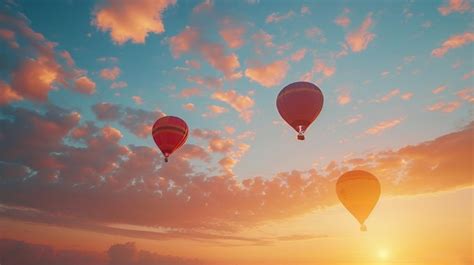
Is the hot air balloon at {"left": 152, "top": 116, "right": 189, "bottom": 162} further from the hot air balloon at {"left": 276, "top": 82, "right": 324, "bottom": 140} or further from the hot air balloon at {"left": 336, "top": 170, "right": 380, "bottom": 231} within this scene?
the hot air balloon at {"left": 336, "top": 170, "right": 380, "bottom": 231}

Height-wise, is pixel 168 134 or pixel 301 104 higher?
pixel 301 104

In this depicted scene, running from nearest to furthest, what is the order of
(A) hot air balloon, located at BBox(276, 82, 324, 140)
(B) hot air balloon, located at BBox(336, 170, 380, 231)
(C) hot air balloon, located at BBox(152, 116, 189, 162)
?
1. (A) hot air balloon, located at BBox(276, 82, 324, 140)
2. (B) hot air balloon, located at BBox(336, 170, 380, 231)
3. (C) hot air balloon, located at BBox(152, 116, 189, 162)

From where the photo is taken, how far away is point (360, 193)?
94.3 feet

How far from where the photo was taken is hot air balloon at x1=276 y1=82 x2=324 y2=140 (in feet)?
86.6

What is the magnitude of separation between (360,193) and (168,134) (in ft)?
68.3

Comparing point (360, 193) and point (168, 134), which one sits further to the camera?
point (168, 134)

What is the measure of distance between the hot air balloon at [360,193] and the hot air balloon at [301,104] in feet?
26.2

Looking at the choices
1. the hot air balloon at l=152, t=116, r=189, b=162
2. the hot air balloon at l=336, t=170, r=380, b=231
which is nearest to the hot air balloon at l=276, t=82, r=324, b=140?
the hot air balloon at l=336, t=170, r=380, b=231

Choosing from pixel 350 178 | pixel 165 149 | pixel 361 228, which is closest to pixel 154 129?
pixel 165 149

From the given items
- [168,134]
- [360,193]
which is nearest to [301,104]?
[360,193]

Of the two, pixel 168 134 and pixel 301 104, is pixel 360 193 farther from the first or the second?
pixel 168 134

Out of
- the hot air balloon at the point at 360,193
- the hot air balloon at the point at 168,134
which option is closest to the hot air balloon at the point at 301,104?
the hot air balloon at the point at 360,193

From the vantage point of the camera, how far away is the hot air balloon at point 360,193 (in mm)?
28766

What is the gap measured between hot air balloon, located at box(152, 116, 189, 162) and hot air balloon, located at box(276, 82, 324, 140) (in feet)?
37.6
